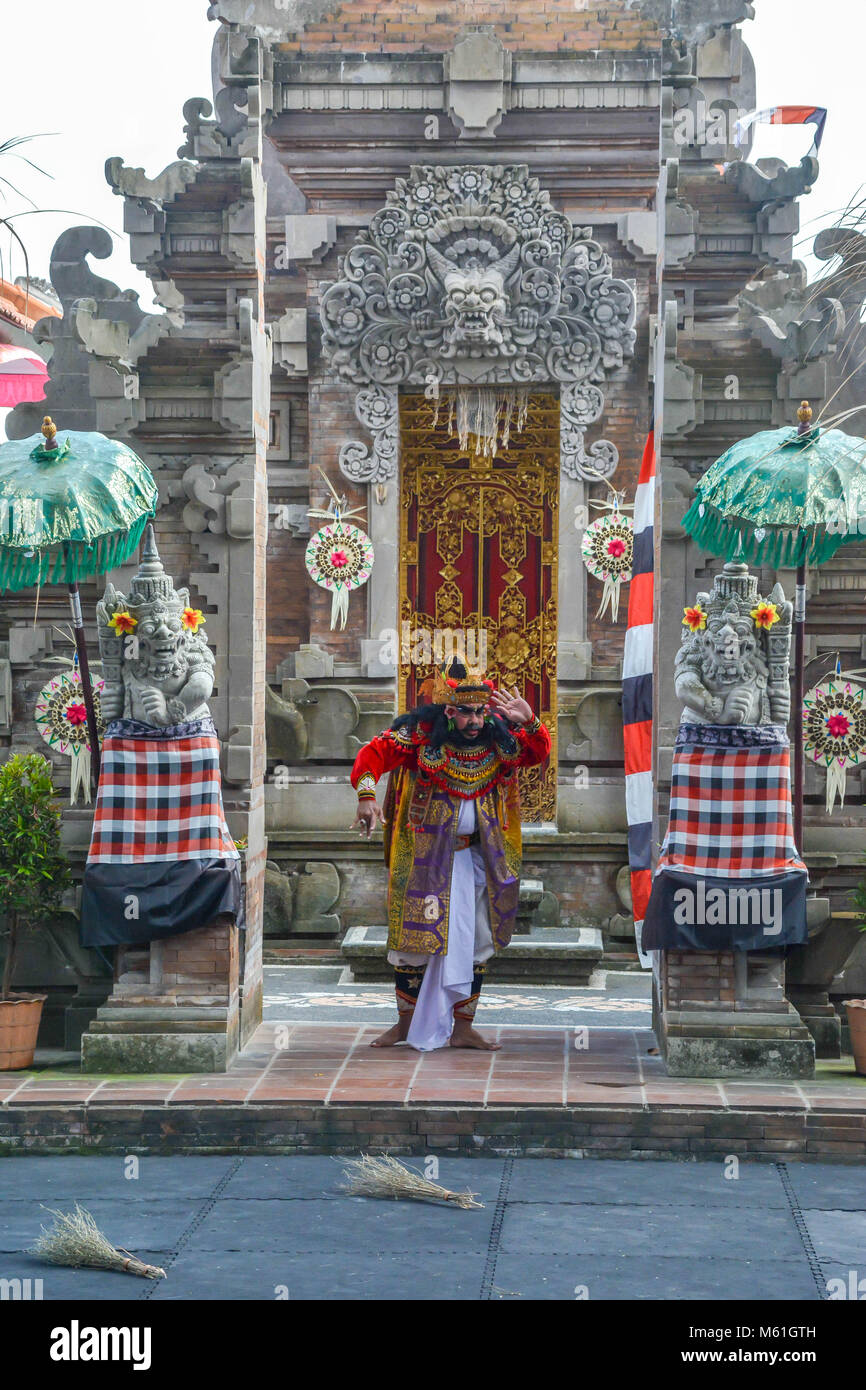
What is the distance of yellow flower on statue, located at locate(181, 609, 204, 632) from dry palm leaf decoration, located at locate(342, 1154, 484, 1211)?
2.85 meters

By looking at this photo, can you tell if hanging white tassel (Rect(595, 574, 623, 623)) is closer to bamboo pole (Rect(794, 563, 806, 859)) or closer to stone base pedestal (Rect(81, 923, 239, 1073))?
bamboo pole (Rect(794, 563, 806, 859))

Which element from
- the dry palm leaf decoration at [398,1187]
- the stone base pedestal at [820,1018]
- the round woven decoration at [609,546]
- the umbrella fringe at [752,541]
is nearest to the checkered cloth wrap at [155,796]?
the dry palm leaf decoration at [398,1187]

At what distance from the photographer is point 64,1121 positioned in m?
7.79

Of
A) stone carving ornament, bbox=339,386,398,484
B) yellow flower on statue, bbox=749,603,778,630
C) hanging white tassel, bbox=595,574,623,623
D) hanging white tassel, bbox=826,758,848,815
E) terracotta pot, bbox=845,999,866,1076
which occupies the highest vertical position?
stone carving ornament, bbox=339,386,398,484

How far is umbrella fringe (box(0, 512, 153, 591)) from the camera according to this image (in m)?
8.73

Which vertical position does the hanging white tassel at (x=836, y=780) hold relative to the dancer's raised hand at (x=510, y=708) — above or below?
below

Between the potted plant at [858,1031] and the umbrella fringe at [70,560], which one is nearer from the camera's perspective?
the potted plant at [858,1031]

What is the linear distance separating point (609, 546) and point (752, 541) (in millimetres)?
5512

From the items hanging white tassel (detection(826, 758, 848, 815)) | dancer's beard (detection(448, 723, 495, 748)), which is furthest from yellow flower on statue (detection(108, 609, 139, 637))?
hanging white tassel (detection(826, 758, 848, 815))

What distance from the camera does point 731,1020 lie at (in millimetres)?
8422

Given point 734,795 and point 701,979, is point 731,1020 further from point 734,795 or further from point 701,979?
point 734,795

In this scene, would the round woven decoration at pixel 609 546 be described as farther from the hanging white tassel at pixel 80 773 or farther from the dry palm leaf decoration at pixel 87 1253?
the dry palm leaf decoration at pixel 87 1253

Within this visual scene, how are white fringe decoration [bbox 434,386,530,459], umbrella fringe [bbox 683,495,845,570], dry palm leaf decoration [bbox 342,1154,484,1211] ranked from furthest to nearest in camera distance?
white fringe decoration [bbox 434,386,530,459] → umbrella fringe [bbox 683,495,845,570] → dry palm leaf decoration [bbox 342,1154,484,1211]

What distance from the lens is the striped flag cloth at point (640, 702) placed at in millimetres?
10344
